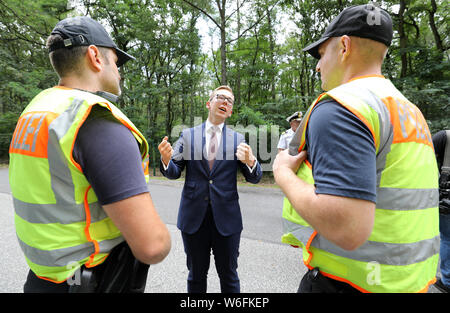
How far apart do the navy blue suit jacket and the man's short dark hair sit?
135cm

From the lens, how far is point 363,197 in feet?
2.74

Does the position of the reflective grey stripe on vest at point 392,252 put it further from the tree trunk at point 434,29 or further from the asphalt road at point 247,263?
the tree trunk at point 434,29

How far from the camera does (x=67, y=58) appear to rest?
1.17 metres

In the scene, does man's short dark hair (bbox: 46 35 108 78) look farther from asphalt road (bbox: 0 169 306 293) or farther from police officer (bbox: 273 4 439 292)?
asphalt road (bbox: 0 169 306 293)

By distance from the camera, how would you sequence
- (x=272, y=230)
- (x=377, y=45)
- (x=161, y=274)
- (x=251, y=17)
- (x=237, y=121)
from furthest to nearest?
1. (x=251, y=17)
2. (x=237, y=121)
3. (x=272, y=230)
4. (x=161, y=274)
5. (x=377, y=45)

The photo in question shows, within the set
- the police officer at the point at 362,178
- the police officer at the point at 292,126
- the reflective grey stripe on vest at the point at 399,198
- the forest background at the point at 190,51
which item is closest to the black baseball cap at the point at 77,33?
the police officer at the point at 362,178

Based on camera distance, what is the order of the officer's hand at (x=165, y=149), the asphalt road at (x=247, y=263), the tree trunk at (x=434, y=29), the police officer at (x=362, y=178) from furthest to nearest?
the tree trunk at (x=434, y=29) → the asphalt road at (x=247, y=263) → the officer's hand at (x=165, y=149) → the police officer at (x=362, y=178)

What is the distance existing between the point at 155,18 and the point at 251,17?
6317 mm

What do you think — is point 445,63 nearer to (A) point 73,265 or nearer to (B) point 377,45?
(B) point 377,45

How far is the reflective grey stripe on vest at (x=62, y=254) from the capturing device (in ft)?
3.34

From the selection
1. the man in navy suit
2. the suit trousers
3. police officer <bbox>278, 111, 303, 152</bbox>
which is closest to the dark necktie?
the man in navy suit

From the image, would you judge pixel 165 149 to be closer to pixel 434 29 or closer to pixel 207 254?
pixel 207 254

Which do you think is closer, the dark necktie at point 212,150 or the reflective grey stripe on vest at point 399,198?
the reflective grey stripe on vest at point 399,198

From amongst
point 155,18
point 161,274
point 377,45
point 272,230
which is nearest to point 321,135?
point 377,45
